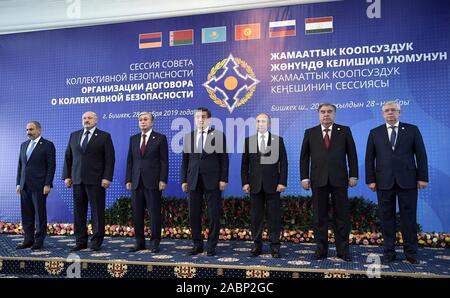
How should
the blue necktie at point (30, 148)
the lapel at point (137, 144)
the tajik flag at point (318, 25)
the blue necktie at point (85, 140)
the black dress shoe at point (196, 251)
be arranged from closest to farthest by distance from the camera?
the black dress shoe at point (196, 251), the lapel at point (137, 144), the blue necktie at point (85, 140), the blue necktie at point (30, 148), the tajik flag at point (318, 25)

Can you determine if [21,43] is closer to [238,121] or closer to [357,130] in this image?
[238,121]

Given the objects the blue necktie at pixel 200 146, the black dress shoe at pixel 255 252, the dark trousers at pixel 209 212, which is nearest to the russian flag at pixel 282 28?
the blue necktie at pixel 200 146

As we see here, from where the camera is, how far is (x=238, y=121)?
5965mm

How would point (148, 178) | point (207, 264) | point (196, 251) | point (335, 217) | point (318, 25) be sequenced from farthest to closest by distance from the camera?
point (318, 25), point (148, 178), point (196, 251), point (335, 217), point (207, 264)

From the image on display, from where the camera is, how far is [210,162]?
4414mm

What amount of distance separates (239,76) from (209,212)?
2.38 m

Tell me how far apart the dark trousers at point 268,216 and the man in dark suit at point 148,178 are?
1030mm

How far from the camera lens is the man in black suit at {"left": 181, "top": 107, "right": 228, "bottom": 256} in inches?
173

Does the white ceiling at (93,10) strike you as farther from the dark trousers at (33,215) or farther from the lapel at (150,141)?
the dark trousers at (33,215)

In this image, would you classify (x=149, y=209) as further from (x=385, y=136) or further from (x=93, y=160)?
(x=385, y=136)

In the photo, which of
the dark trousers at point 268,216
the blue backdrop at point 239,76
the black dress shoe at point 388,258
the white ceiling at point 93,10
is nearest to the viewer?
the black dress shoe at point 388,258

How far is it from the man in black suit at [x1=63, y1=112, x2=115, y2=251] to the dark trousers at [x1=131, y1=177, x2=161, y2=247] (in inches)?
15.9

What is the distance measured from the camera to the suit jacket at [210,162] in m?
4.39

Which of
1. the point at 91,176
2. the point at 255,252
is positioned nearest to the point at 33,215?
the point at 91,176
